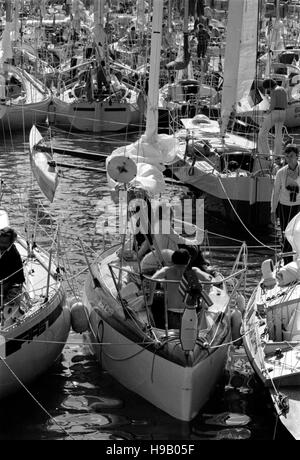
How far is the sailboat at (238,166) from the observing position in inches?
885

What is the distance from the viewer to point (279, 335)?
45.7 ft

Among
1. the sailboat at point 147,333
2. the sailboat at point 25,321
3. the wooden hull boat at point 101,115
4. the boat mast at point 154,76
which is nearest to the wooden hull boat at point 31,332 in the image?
the sailboat at point 25,321

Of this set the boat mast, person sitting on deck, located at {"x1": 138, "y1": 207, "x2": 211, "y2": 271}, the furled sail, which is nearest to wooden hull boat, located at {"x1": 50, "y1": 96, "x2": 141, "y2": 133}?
the boat mast

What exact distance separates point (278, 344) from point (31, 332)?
3.05 metres

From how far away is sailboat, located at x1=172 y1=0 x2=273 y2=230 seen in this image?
2248 centimetres

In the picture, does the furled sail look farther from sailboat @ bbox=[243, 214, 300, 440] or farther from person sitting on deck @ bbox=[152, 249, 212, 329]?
person sitting on deck @ bbox=[152, 249, 212, 329]

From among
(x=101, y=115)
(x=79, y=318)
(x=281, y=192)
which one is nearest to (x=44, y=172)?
(x=79, y=318)

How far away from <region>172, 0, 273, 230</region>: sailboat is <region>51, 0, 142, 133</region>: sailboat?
10.3m

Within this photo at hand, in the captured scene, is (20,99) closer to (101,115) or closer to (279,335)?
(101,115)

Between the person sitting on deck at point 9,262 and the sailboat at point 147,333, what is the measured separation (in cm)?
125

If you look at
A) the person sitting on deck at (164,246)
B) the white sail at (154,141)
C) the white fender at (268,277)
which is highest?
the white sail at (154,141)

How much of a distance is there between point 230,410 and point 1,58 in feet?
65.1

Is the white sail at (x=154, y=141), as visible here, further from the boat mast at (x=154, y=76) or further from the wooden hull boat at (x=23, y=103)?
the wooden hull boat at (x=23, y=103)
